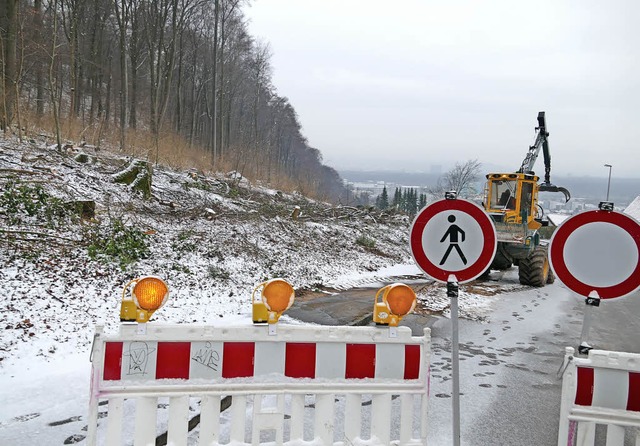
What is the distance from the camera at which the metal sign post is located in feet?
12.0

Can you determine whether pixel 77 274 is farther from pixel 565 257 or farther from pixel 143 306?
pixel 565 257

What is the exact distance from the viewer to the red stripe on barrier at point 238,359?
302cm

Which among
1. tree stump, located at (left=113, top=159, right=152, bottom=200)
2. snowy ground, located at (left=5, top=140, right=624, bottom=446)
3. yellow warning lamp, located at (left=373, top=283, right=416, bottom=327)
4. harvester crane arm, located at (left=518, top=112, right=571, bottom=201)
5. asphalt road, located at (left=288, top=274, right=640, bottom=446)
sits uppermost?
harvester crane arm, located at (left=518, top=112, right=571, bottom=201)

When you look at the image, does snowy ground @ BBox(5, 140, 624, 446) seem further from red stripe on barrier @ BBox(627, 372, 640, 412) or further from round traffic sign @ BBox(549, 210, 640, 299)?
round traffic sign @ BBox(549, 210, 640, 299)

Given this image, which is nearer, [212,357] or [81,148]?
[212,357]

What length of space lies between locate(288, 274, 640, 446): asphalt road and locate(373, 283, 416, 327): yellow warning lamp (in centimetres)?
144

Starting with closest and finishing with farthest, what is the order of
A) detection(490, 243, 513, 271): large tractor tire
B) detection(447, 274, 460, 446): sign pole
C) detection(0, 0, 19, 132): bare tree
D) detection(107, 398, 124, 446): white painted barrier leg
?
detection(107, 398, 124, 446): white painted barrier leg < detection(447, 274, 460, 446): sign pole < detection(0, 0, 19, 132): bare tree < detection(490, 243, 513, 271): large tractor tire

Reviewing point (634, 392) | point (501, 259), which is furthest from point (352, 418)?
point (501, 259)

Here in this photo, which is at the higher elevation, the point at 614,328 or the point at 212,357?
the point at 212,357

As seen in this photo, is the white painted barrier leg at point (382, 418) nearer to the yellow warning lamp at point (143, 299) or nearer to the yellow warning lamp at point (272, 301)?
the yellow warning lamp at point (272, 301)

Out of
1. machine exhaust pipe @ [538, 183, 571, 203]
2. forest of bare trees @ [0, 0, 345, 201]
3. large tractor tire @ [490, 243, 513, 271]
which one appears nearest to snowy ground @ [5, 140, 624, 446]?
large tractor tire @ [490, 243, 513, 271]

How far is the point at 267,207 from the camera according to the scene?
16.6 m

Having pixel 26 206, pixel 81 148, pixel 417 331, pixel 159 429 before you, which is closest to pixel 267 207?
pixel 81 148

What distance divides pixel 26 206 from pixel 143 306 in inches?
287
